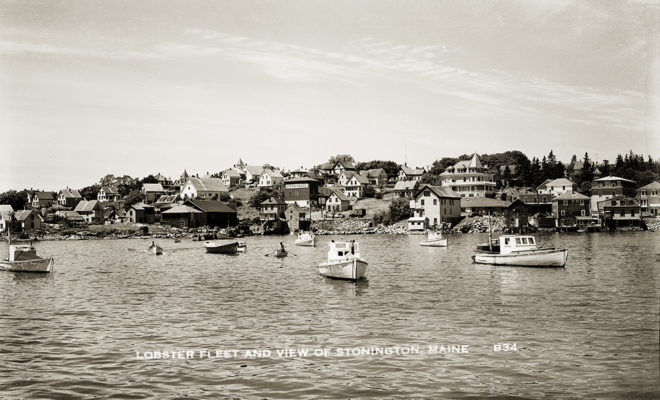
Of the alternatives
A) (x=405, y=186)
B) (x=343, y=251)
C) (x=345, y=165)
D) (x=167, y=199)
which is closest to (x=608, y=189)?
(x=405, y=186)

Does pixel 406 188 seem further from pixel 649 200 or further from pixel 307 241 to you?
pixel 307 241

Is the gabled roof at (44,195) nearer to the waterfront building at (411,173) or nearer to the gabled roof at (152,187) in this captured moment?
the gabled roof at (152,187)

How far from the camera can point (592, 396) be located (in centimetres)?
1377

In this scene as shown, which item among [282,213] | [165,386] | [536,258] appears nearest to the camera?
[165,386]

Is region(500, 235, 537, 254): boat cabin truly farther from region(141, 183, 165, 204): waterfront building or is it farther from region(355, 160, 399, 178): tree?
region(141, 183, 165, 204): waterfront building

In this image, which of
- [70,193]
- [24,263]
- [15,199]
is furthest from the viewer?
[70,193]

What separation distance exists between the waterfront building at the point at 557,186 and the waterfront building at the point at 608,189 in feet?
16.0

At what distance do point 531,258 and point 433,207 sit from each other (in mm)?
74995

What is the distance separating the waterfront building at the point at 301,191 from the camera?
148 m

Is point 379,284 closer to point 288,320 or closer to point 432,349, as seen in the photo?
point 288,320

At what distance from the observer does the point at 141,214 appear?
5586 inches

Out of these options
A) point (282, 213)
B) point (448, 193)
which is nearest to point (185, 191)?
point (282, 213)

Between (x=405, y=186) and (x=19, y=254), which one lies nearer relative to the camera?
(x=19, y=254)

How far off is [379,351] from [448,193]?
109 metres
